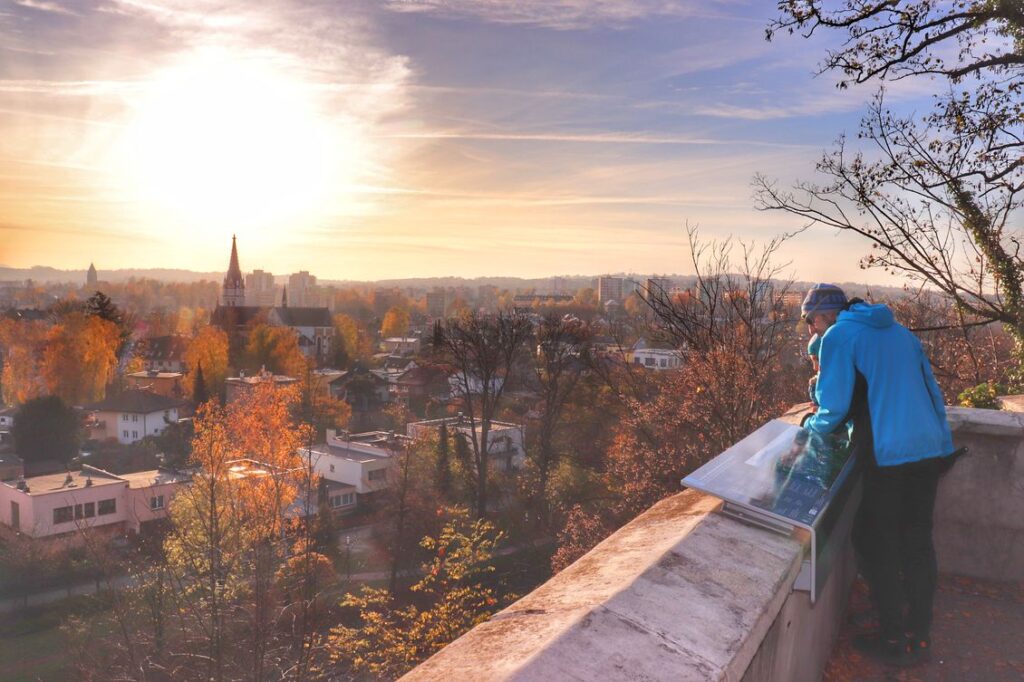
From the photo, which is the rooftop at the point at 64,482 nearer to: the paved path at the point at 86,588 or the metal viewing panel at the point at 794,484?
the paved path at the point at 86,588

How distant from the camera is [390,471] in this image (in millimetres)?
31188

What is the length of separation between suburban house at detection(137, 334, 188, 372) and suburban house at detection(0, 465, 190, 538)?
37.8m

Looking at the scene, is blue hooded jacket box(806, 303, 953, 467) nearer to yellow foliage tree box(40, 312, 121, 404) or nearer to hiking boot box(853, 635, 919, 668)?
hiking boot box(853, 635, 919, 668)

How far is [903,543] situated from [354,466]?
31965 millimetres

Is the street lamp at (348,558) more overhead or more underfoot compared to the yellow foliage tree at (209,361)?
more underfoot

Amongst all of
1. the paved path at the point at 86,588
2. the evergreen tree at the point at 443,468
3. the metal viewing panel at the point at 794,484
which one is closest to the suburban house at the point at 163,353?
the paved path at the point at 86,588

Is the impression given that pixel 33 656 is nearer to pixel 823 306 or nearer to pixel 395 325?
pixel 823 306

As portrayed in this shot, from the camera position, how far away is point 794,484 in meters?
2.59

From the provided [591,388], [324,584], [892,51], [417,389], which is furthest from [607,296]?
[892,51]

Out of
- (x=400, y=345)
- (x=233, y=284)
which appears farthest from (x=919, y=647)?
(x=233, y=284)

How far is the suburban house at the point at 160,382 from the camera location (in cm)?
5475

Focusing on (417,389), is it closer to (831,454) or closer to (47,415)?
(47,415)

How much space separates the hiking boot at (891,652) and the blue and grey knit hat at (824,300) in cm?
151

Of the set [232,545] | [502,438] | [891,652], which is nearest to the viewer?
[891,652]
